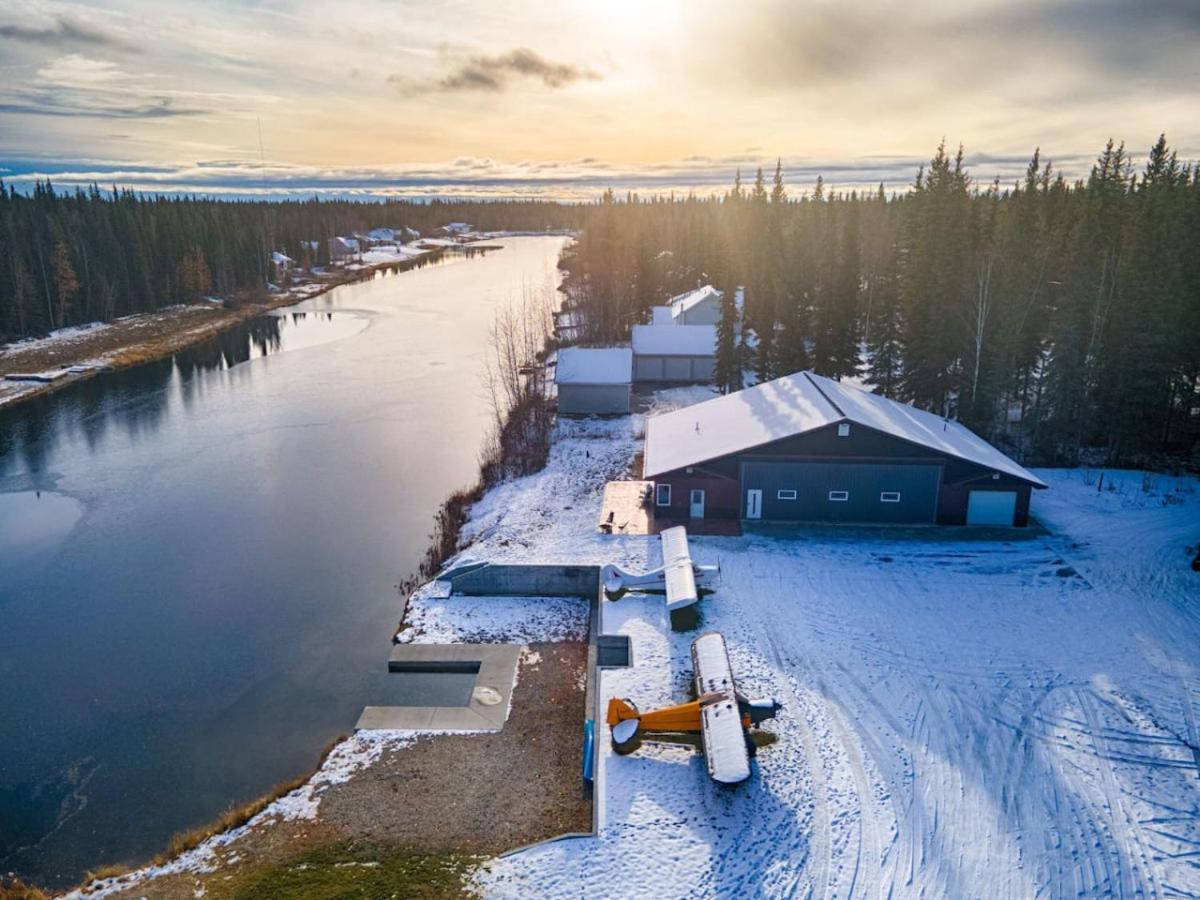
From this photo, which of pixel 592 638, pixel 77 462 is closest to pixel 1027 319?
pixel 592 638

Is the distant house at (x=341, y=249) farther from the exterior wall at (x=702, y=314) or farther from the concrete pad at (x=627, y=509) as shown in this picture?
the concrete pad at (x=627, y=509)

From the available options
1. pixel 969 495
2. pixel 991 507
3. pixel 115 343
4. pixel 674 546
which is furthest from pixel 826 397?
pixel 115 343

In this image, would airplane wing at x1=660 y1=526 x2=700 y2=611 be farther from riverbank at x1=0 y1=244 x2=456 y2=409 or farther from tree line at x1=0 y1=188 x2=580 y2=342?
tree line at x1=0 y1=188 x2=580 y2=342

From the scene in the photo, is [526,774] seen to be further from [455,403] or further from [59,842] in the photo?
[455,403]

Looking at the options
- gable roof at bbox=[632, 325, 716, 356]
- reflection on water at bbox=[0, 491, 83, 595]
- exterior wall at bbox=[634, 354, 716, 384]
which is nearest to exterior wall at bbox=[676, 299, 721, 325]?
gable roof at bbox=[632, 325, 716, 356]

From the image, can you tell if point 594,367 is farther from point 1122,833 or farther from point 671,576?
point 1122,833

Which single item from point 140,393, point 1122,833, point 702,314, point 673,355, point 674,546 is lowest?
point 1122,833
